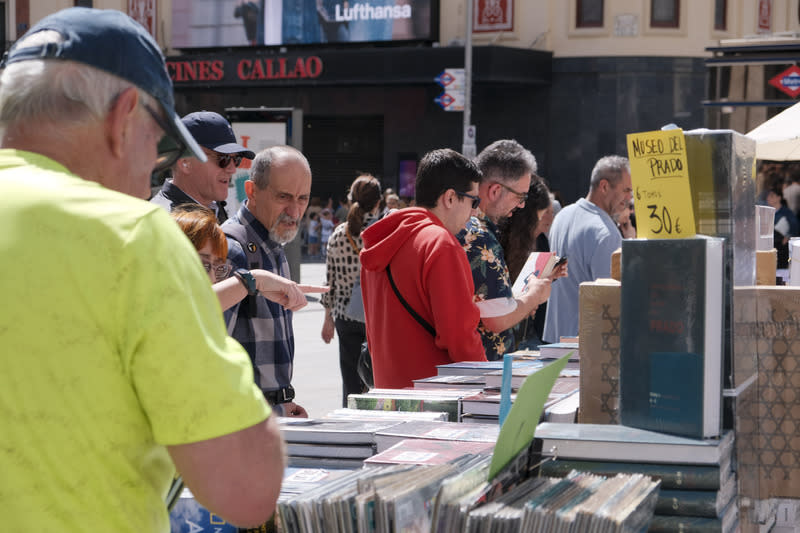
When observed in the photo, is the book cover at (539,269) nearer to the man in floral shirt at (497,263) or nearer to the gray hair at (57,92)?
the man in floral shirt at (497,263)

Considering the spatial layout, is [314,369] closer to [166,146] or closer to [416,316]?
[416,316]

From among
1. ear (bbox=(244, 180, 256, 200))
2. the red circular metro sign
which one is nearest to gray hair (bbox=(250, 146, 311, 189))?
ear (bbox=(244, 180, 256, 200))

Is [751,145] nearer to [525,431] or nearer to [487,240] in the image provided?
[525,431]

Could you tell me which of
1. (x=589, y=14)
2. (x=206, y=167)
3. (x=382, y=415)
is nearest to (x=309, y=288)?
(x=382, y=415)

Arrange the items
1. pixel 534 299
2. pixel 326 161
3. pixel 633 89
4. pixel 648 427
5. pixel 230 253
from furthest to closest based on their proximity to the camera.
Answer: pixel 326 161, pixel 633 89, pixel 534 299, pixel 230 253, pixel 648 427

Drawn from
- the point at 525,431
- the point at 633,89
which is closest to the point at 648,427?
the point at 525,431

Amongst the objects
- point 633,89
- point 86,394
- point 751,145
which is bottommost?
point 86,394

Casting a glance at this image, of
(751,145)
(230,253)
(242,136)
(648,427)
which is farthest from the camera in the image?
(242,136)

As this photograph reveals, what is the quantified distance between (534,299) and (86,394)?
3313 millimetres

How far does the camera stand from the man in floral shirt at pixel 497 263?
14.3 feet

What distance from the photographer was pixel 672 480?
1.84 metres

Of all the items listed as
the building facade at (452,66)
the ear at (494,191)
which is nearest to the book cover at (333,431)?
the ear at (494,191)

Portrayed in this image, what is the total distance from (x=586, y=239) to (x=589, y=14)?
19.6m

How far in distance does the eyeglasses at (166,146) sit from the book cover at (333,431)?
2.40ft
